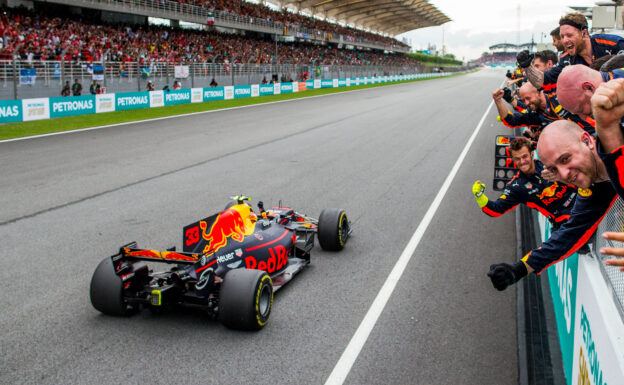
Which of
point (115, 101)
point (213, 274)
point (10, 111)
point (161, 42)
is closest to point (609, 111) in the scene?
point (213, 274)

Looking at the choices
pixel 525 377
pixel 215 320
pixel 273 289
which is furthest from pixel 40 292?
pixel 525 377

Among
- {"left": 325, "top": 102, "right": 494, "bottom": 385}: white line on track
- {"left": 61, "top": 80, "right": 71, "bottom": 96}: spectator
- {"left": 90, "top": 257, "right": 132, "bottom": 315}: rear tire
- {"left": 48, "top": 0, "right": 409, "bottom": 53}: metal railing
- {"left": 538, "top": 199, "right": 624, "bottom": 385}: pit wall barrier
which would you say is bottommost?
{"left": 325, "top": 102, "right": 494, "bottom": 385}: white line on track

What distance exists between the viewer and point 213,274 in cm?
467

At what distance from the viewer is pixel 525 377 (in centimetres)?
389

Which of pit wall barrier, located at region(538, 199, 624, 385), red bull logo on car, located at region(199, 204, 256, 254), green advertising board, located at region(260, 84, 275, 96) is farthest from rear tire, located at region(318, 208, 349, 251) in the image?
green advertising board, located at region(260, 84, 275, 96)

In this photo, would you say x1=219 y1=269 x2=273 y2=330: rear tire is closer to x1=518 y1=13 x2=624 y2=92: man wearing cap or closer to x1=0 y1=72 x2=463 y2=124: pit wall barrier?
x1=518 y1=13 x2=624 y2=92: man wearing cap

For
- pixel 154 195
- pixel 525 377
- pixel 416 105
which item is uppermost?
pixel 416 105

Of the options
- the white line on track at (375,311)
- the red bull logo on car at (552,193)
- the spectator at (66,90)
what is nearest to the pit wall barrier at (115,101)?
the spectator at (66,90)

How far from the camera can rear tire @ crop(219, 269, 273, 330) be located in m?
4.42

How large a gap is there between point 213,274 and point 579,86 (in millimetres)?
3200

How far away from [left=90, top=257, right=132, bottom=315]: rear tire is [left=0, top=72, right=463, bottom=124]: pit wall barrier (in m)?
15.3

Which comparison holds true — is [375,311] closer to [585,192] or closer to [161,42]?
[585,192]

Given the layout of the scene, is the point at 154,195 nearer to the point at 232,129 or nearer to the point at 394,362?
the point at 394,362

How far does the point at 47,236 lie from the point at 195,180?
357 cm
